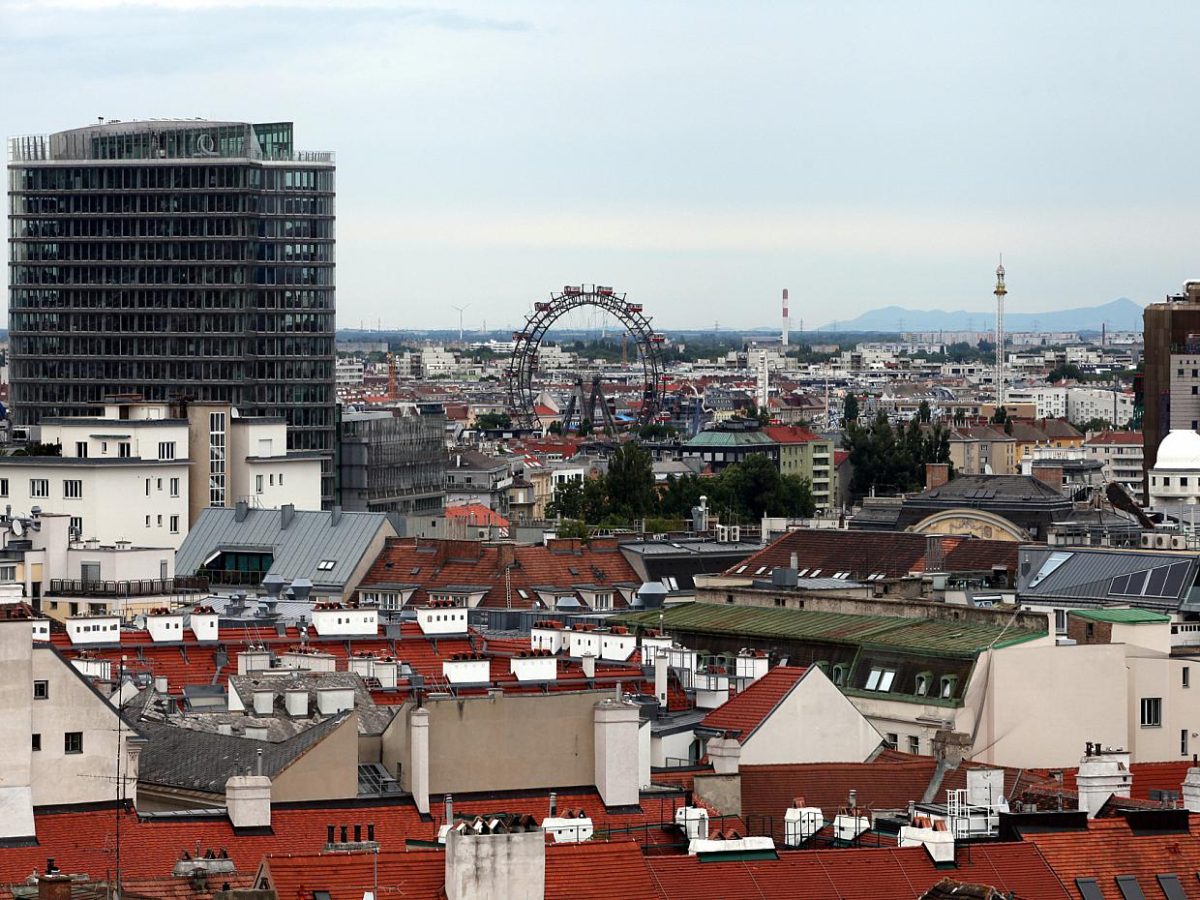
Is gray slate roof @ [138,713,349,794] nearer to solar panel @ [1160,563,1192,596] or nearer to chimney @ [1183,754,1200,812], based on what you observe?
chimney @ [1183,754,1200,812]

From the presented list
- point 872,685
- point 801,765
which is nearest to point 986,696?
point 872,685

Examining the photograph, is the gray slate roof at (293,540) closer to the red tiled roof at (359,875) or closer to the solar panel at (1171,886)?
the solar panel at (1171,886)

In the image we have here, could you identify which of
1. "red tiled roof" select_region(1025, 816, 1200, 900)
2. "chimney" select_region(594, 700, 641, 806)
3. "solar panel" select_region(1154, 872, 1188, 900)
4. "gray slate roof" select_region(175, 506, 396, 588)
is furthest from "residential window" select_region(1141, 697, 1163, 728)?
"gray slate roof" select_region(175, 506, 396, 588)

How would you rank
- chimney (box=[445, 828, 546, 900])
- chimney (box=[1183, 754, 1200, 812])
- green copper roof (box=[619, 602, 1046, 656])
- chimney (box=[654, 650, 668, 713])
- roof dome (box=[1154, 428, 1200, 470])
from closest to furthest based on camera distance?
chimney (box=[445, 828, 546, 900]) → chimney (box=[1183, 754, 1200, 812]) → chimney (box=[654, 650, 668, 713]) → green copper roof (box=[619, 602, 1046, 656]) → roof dome (box=[1154, 428, 1200, 470])

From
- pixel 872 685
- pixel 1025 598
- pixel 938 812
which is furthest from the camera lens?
pixel 1025 598

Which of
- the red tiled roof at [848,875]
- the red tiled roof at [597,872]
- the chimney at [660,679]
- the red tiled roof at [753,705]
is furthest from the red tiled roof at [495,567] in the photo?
the red tiled roof at [597,872]

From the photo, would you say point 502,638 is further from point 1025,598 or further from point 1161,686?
point 1025,598

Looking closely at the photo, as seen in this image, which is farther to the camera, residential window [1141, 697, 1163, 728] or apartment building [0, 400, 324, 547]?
apartment building [0, 400, 324, 547]
